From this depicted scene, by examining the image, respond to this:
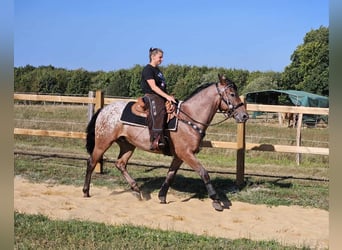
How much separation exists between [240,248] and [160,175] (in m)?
4.39

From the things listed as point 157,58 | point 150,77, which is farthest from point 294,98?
point 150,77

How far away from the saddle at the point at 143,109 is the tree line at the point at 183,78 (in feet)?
96.0

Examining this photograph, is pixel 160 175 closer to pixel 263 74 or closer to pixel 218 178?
pixel 218 178

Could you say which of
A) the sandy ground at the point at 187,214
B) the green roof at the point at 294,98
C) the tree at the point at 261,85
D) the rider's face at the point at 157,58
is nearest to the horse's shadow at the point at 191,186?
the sandy ground at the point at 187,214

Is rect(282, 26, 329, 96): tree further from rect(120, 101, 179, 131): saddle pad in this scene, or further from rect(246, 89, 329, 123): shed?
rect(120, 101, 179, 131): saddle pad

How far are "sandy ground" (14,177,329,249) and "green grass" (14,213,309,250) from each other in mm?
408

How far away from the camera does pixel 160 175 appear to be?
8.02 m

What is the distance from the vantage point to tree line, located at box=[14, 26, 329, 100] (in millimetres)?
40625

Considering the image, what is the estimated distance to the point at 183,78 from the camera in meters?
53.4

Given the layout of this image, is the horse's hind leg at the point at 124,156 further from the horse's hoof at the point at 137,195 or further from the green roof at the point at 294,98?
the green roof at the point at 294,98

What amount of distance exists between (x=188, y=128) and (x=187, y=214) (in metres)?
1.23

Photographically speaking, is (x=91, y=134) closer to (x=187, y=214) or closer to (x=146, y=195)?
(x=146, y=195)

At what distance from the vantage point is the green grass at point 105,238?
3.64 metres
